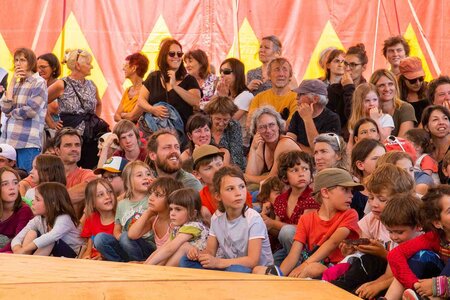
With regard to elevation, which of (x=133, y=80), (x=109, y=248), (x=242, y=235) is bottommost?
(x=109, y=248)

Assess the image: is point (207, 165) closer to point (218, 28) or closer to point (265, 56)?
point (265, 56)

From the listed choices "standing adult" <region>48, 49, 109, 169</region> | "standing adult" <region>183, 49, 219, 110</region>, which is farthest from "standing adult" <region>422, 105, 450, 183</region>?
"standing adult" <region>48, 49, 109, 169</region>

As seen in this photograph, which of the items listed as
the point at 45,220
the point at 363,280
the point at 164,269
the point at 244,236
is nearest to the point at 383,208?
the point at 363,280

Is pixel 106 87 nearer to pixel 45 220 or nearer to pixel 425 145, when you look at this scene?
pixel 45 220

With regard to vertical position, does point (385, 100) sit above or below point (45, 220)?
above

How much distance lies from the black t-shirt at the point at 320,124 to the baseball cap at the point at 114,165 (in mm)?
1175

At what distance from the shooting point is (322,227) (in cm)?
598

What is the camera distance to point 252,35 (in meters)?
10.2

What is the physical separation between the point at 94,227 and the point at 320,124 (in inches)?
67.1

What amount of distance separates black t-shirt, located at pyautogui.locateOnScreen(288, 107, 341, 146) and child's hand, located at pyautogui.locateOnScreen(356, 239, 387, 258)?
209 centimetres

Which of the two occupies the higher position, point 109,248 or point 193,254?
point 193,254

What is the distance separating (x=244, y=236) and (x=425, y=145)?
1.41 m

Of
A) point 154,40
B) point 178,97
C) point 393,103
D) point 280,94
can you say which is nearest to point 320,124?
point 393,103

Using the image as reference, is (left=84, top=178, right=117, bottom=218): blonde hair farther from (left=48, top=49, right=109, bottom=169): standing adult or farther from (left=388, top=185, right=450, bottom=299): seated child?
(left=388, top=185, right=450, bottom=299): seated child
